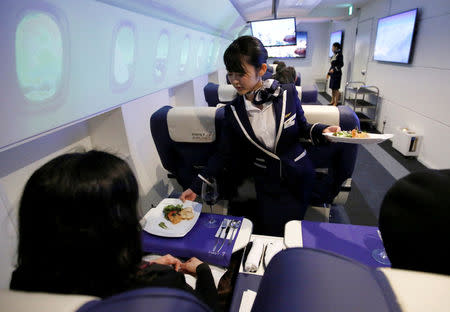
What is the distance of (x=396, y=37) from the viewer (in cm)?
511

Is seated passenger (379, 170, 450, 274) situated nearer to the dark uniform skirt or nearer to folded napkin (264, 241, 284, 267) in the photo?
folded napkin (264, 241, 284, 267)

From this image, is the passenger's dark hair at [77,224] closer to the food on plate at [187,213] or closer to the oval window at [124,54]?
the food on plate at [187,213]

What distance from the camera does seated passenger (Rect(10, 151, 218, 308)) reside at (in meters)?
0.62

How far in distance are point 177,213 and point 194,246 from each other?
28 centimetres

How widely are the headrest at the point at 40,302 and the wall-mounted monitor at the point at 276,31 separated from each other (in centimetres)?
736

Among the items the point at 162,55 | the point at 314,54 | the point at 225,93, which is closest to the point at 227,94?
the point at 225,93

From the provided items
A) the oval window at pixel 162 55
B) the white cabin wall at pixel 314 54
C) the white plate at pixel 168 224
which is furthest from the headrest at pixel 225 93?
the white cabin wall at pixel 314 54

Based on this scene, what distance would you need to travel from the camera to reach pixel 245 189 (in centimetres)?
246

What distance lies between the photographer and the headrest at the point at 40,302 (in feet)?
1.16

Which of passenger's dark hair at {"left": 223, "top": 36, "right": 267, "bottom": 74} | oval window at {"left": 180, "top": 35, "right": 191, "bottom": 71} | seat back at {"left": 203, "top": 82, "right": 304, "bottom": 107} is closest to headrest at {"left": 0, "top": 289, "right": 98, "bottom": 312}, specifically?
passenger's dark hair at {"left": 223, "top": 36, "right": 267, "bottom": 74}

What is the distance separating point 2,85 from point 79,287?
3.41ft

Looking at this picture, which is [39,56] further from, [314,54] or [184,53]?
[314,54]

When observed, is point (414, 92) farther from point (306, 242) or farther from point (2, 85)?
point (2, 85)

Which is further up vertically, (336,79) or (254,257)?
(336,79)
